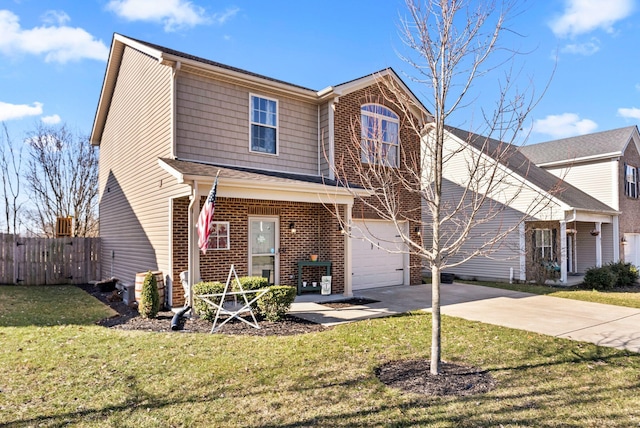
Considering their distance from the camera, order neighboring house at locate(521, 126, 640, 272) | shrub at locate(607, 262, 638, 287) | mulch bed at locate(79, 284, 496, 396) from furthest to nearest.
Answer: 1. neighboring house at locate(521, 126, 640, 272)
2. shrub at locate(607, 262, 638, 287)
3. mulch bed at locate(79, 284, 496, 396)

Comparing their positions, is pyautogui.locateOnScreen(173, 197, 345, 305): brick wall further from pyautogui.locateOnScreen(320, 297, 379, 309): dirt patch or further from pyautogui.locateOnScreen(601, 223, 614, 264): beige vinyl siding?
pyautogui.locateOnScreen(601, 223, 614, 264): beige vinyl siding

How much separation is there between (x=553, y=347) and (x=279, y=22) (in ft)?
33.0

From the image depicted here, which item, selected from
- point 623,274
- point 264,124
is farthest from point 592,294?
point 264,124

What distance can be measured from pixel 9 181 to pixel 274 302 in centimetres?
2354

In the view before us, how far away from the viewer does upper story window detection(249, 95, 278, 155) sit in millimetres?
10562

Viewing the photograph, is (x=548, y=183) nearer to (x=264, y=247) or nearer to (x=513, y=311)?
(x=513, y=311)

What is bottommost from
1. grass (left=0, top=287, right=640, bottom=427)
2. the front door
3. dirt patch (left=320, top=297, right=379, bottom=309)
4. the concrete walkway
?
the concrete walkway

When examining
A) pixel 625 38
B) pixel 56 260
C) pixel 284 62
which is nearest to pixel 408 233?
pixel 284 62

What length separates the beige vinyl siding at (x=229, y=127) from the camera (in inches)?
372

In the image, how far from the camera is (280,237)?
1055cm

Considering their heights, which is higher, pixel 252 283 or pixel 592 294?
pixel 252 283

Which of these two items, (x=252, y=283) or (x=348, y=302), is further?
(x=348, y=302)

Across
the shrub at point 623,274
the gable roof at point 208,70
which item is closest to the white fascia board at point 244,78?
the gable roof at point 208,70

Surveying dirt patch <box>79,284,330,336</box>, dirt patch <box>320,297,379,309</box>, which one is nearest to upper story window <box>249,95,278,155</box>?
dirt patch <box>320,297,379,309</box>
